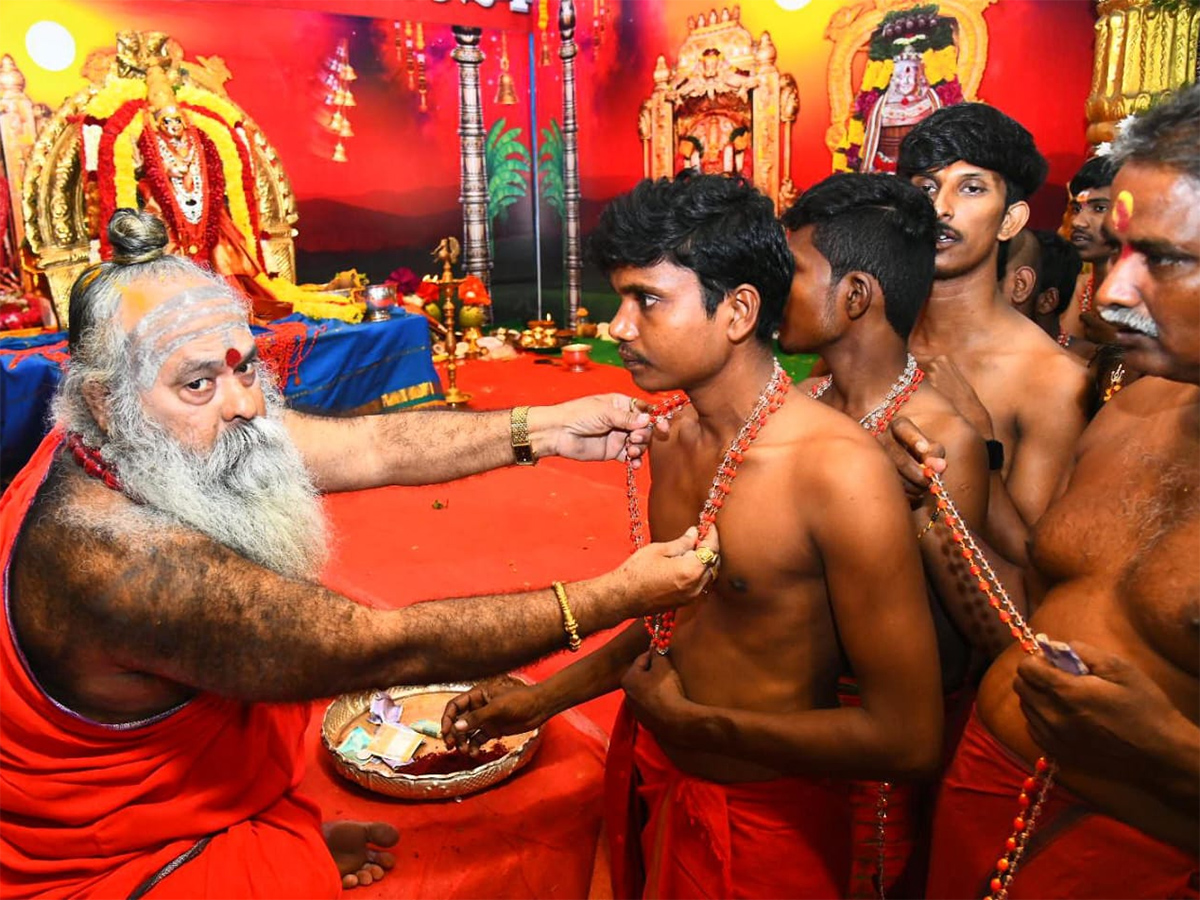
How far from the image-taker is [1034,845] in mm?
1844

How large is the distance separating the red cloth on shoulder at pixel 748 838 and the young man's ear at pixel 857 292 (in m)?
1.23

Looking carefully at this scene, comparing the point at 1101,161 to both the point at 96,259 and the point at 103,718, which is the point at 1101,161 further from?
the point at 96,259

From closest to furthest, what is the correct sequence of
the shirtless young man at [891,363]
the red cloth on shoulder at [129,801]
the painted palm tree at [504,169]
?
the red cloth on shoulder at [129,801], the shirtless young man at [891,363], the painted palm tree at [504,169]

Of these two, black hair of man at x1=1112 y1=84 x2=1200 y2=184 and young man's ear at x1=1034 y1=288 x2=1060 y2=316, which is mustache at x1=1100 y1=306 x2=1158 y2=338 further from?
young man's ear at x1=1034 y1=288 x2=1060 y2=316

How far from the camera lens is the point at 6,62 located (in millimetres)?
8812

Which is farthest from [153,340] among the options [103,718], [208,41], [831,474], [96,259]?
[208,41]

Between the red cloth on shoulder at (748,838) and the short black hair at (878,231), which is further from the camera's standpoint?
the short black hair at (878,231)

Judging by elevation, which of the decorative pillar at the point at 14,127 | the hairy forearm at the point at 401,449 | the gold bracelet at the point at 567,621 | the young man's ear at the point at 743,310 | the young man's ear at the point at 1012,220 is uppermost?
the decorative pillar at the point at 14,127

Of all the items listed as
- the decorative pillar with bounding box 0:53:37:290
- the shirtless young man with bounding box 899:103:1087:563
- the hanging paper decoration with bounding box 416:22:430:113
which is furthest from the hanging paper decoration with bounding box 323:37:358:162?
the shirtless young man with bounding box 899:103:1087:563

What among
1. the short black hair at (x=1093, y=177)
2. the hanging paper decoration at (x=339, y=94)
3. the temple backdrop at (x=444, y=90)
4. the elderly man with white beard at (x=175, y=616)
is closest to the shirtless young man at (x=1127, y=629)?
the elderly man with white beard at (x=175, y=616)

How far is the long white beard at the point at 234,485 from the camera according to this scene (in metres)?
2.12

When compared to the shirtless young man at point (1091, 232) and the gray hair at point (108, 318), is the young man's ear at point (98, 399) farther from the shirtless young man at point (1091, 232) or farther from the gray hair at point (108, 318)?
the shirtless young man at point (1091, 232)

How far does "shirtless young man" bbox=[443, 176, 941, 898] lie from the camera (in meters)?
1.91

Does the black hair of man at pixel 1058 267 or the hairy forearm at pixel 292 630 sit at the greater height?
the black hair of man at pixel 1058 267
